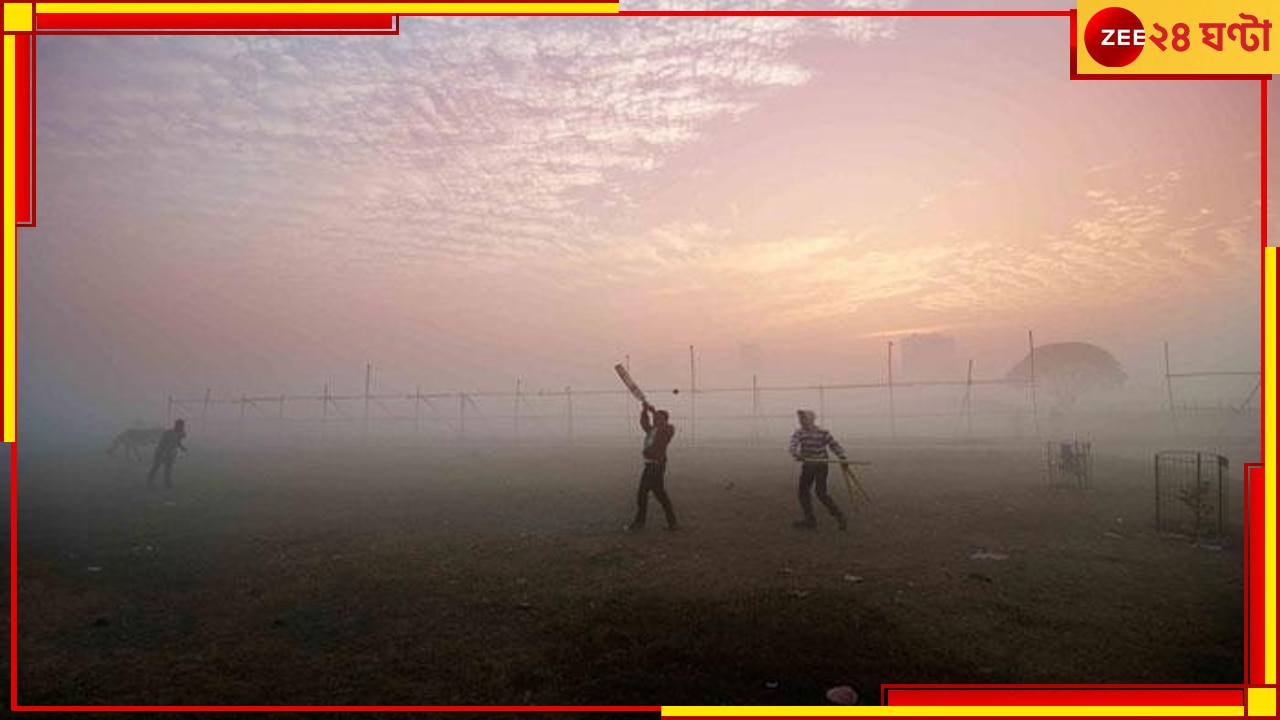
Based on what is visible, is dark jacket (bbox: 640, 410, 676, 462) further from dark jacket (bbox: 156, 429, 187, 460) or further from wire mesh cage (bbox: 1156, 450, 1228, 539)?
dark jacket (bbox: 156, 429, 187, 460)

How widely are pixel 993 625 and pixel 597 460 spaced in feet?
74.7

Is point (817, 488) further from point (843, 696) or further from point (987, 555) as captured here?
point (843, 696)

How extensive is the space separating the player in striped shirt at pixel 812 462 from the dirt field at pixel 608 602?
424 millimetres

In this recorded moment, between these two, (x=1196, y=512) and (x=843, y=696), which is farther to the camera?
(x=1196, y=512)

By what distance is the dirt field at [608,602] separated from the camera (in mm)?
5176

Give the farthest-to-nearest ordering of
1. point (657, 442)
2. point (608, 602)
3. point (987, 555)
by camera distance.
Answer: point (657, 442) → point (987, 555) → point (608, 602)

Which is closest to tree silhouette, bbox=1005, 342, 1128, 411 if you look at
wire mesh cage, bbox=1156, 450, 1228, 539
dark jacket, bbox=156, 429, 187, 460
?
wire mesh cage, bbox=1156, 450, 1228, 539

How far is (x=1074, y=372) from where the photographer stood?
2405 inches

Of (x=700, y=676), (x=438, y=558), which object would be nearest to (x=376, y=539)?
(x=438, y=558)

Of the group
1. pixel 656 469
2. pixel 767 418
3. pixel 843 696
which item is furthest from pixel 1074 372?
pixel 843 696

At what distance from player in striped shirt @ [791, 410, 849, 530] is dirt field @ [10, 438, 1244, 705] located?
1.39ft

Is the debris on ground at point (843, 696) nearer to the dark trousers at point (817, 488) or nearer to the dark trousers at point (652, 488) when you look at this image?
the dark trousers at point (817, 488)

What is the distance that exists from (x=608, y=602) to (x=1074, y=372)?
68063 millimetres

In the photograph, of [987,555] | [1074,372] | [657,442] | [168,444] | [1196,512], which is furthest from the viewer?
[1074,372]
